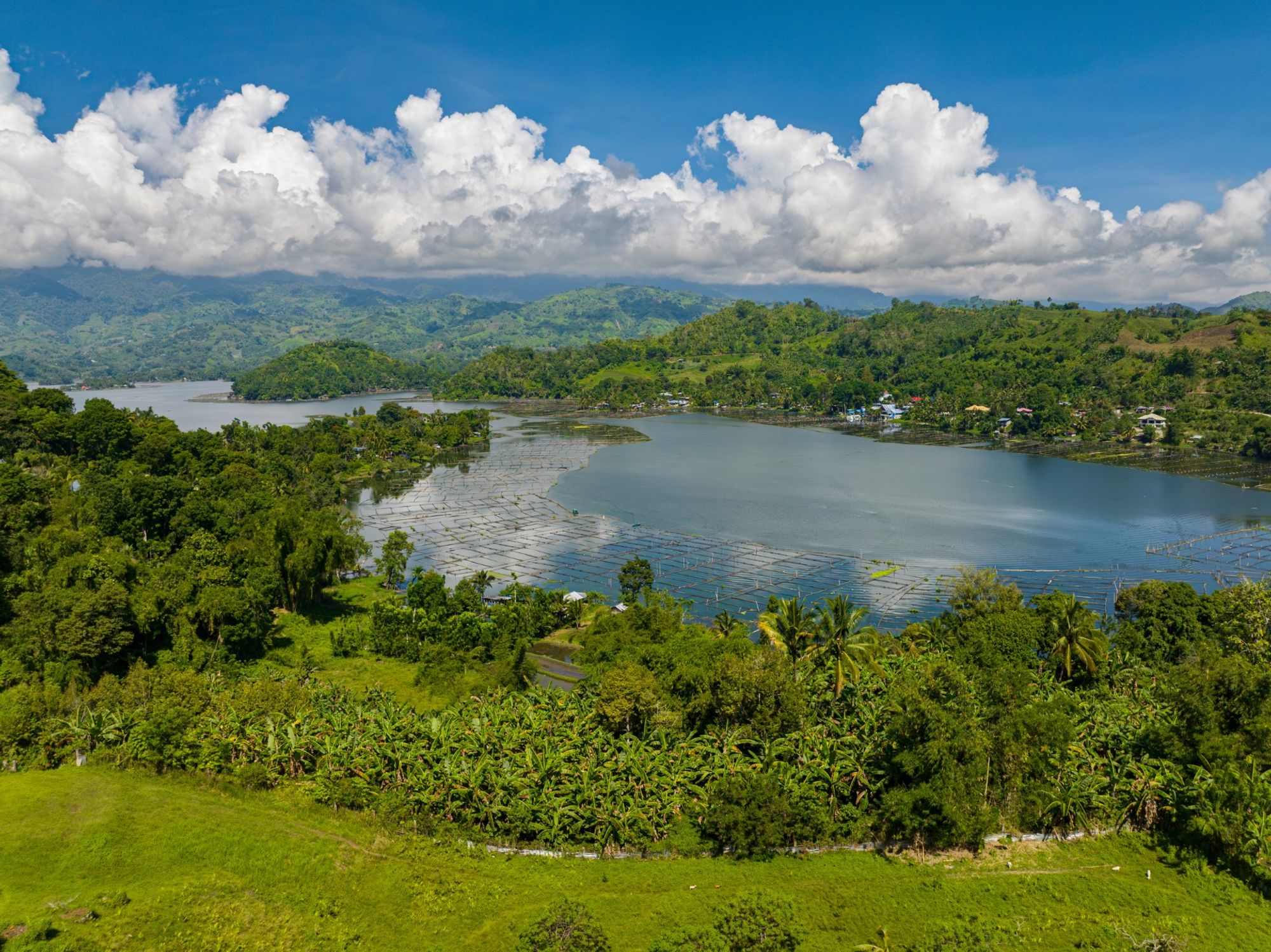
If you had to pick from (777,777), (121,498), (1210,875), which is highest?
(121,498)

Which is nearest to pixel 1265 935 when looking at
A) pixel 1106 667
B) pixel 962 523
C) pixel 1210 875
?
pixel 1210 875

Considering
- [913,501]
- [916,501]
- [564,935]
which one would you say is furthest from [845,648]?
[916,501]

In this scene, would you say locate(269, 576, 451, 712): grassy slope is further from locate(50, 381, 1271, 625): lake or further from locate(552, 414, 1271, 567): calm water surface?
locate(552, 414, 1271, 567): calm water surface

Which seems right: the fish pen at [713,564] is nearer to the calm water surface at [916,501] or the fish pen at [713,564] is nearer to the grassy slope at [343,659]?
the calm water surface at [916,501]

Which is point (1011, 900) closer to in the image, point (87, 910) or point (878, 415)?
point (87, 910)

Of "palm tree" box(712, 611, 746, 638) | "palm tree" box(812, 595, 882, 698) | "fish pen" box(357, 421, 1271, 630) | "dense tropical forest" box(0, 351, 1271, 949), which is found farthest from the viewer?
"fish pen" box(357, 421, 1271, 630)

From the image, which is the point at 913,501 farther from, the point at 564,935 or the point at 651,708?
the point at 564,935

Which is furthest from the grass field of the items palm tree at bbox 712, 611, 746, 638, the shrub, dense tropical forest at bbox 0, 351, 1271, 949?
palm tree at bbox 712, 611, 746, 638
